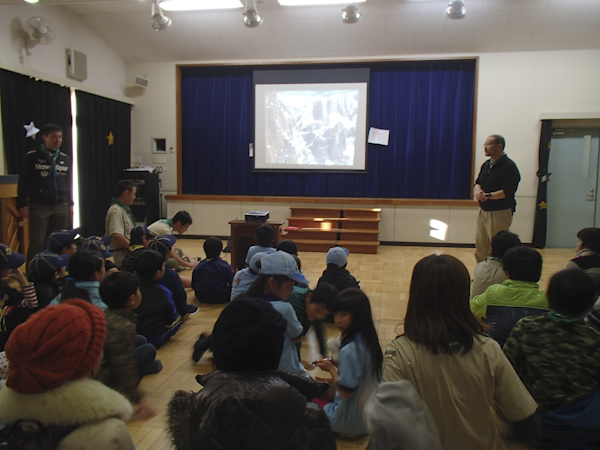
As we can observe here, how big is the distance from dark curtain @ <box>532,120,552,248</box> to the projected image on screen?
8.06ft

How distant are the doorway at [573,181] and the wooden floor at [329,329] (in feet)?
1.58

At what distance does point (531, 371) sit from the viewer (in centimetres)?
163

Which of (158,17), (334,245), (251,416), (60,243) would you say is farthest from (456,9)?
(251,416)

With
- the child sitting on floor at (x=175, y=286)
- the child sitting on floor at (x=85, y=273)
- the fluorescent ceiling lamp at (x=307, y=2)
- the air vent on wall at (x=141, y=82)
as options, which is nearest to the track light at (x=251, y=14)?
the fluorescent ceiling lamp at (x=307, y=2)

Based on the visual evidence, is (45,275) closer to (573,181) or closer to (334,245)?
(334,245)

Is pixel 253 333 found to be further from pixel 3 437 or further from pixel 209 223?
pixel 209 223

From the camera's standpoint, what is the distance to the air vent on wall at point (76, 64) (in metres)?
5.94

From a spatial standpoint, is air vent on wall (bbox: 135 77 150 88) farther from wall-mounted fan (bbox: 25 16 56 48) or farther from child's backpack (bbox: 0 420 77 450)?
child's backpack (bbox: 0 420 77 450)

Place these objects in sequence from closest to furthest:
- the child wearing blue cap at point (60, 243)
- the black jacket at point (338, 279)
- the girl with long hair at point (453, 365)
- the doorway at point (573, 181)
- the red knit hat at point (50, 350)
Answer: the red knit hat at point (50, 350), the girl with long hair at point (453, 365), the black jacket at point (338, 279), the child wearing blue cap at point (60, 243), the doorway at point (573, 181)

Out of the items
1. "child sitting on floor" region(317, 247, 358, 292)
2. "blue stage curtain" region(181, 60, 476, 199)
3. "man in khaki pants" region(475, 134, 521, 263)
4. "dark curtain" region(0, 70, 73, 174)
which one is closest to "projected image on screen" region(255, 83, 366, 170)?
"blue stage curtain" region(181, 60, 476, 199)

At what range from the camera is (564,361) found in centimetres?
155

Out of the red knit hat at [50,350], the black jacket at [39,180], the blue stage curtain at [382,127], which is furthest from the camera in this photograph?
the blue stage curtain at [382,127]

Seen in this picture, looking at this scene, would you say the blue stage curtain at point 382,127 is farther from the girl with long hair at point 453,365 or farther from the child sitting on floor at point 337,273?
the girl with long hair at point 453,365

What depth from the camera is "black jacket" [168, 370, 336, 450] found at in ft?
2.79
